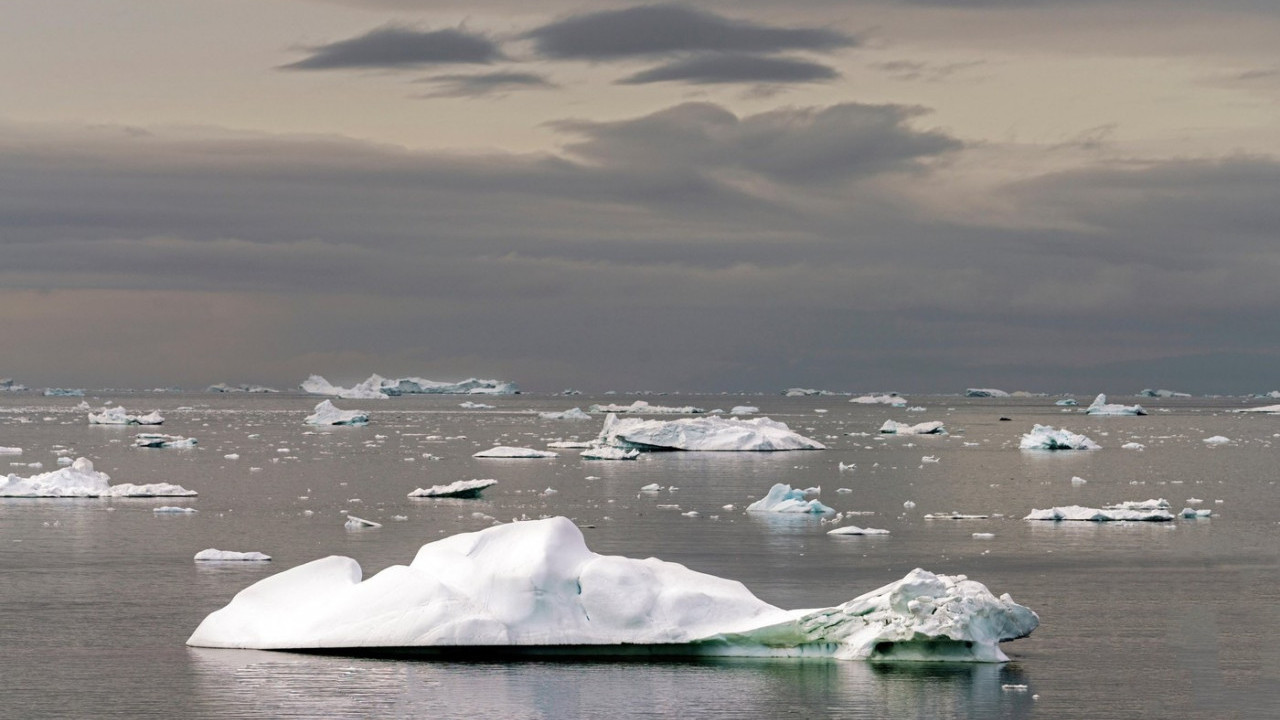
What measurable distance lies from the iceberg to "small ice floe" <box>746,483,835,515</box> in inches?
682

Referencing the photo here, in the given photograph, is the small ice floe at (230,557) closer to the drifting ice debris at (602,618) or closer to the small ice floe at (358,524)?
the small ice floe at (358,524)

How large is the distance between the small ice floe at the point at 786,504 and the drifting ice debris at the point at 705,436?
1200 inches

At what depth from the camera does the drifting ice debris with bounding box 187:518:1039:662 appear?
18.5 m

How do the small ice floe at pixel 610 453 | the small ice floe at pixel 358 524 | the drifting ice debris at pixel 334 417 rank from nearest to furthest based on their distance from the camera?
1. the small ice floe at pixel 358 524
2. the small ice floe at pixel 610 453
3. the drifting ice debris at pixel 334 417

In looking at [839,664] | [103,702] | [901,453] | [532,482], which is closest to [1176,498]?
[532,482]

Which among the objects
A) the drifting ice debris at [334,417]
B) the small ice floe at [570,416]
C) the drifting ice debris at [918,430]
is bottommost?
the drifting ice debris at [918,430]

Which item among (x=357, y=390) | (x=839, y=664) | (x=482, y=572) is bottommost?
(x=839, y=664)

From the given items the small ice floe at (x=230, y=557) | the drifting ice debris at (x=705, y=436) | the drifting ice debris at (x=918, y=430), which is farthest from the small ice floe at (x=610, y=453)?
the small ice floe at (x=230, y=557)

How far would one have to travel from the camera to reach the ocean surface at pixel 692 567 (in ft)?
54.4

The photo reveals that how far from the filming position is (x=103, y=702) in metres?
16.3

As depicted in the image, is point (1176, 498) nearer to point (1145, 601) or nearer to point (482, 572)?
point (1145, 601)

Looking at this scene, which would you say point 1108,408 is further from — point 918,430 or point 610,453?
point 610,453

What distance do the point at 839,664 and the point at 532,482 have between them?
32826mm

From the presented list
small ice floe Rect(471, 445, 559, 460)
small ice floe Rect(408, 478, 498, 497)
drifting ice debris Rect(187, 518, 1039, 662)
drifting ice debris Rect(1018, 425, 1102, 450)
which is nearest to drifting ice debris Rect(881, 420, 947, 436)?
drifting ice debris Rect(1018, 425, 1102, 450)
